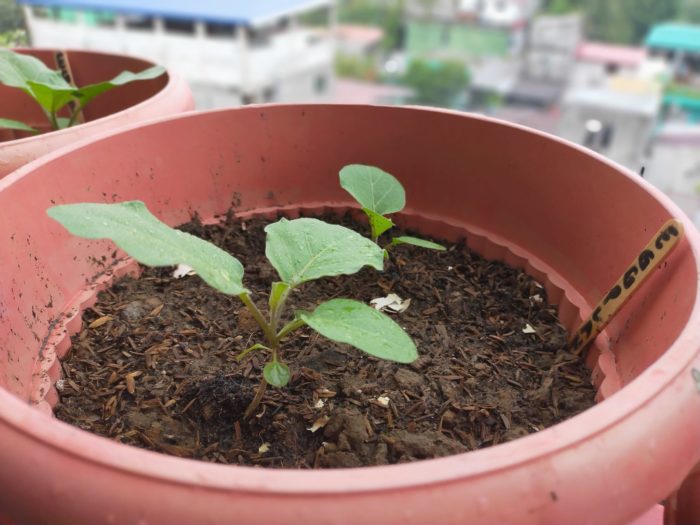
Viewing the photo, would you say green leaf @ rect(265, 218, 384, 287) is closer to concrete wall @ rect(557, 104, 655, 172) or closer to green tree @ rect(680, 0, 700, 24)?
concrete wall @ rect(557, 104, 655, 172)

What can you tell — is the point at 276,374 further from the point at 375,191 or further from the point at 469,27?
the point at 469,27

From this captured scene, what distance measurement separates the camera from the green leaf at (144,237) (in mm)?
410

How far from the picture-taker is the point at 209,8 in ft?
13.2

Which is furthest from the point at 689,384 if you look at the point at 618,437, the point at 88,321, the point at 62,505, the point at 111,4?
the point at 111,4

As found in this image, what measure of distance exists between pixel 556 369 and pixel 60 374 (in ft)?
1.75

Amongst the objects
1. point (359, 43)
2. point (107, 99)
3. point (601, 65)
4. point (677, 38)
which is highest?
point (107, 99)

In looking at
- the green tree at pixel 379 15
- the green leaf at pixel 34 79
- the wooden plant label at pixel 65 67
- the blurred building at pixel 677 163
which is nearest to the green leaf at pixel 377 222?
the green leaf at pixel 34 79

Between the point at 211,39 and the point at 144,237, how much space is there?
11.7 feet

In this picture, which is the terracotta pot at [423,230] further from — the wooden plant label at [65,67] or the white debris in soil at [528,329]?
the wooden plant label at [65,67]

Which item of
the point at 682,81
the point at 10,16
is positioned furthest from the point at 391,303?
the point at 682,81

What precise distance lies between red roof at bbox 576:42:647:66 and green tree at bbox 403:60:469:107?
157 centimetres

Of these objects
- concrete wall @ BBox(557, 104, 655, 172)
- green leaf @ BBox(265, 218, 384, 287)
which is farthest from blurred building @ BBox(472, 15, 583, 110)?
green leaf @ BBox(265, 218, 384, 287)

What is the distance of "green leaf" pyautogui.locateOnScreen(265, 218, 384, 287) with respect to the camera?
53cm

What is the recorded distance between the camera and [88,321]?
69 centimetres
